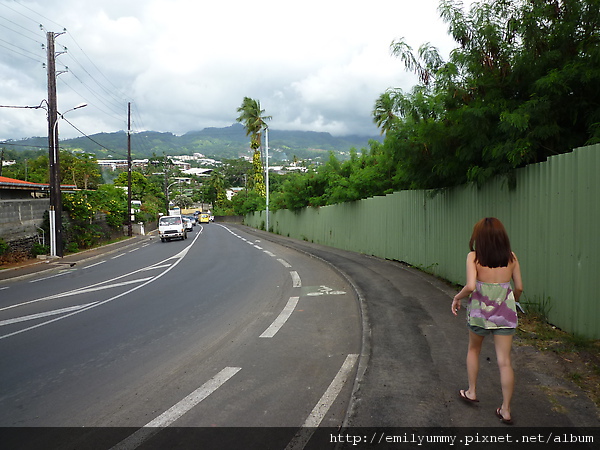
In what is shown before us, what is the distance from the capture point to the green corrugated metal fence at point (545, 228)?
498 centimetres

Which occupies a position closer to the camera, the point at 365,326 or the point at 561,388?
the point at 561,388

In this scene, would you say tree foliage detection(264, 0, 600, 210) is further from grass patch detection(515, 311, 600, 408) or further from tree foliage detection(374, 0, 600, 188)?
grass patch detection(515, 311, 600, 408)

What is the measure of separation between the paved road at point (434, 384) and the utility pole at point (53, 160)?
19.5 metres

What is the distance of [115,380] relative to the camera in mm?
4590

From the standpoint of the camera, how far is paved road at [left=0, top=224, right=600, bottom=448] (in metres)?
3.39

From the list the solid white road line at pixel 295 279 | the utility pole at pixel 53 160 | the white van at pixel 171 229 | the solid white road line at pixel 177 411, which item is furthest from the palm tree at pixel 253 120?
the solid white road line at pixel 177 411

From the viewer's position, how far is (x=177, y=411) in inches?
149

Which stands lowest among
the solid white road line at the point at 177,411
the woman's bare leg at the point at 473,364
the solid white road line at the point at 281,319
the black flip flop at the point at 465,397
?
the solid white road line at the point at 281,319

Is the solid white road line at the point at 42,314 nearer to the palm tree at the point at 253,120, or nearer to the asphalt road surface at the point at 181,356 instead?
the asphalt road surface at the point at 181,356

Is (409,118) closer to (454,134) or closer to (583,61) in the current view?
(454,134)

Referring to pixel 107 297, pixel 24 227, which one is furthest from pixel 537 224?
pixel 24 227

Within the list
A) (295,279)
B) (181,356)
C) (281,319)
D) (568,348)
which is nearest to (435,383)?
(568,348)

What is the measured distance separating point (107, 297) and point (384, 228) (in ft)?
31.9

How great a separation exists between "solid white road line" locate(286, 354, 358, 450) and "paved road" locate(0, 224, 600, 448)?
177 millimetres
